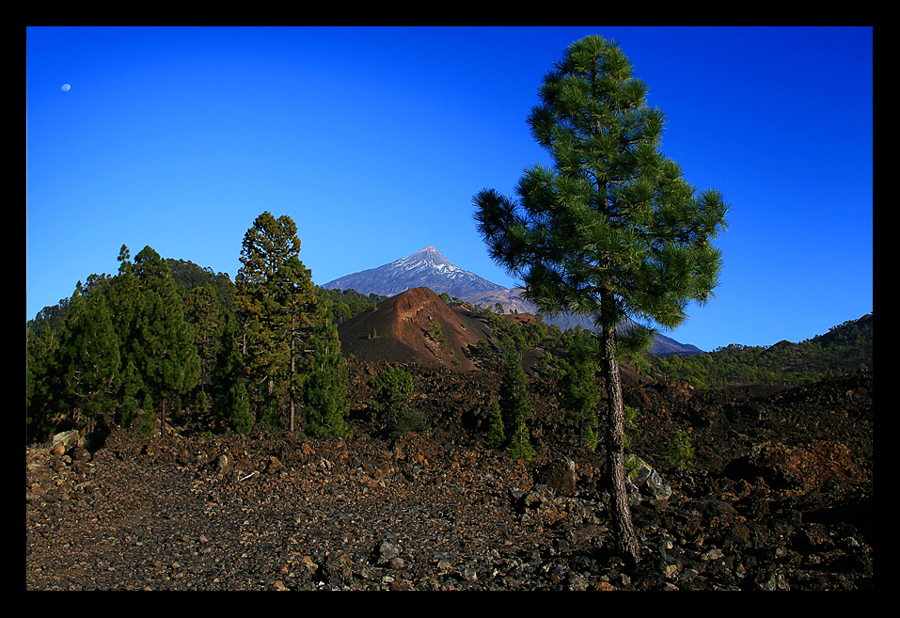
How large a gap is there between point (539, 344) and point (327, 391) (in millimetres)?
60894

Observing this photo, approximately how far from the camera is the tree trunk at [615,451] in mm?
8336

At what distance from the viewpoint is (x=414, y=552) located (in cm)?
976

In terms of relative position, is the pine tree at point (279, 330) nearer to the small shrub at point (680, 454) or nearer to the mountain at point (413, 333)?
the small shrub at point (680, 454)

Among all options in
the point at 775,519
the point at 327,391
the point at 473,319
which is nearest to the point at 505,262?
the point at 775,519

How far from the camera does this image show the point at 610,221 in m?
8.41

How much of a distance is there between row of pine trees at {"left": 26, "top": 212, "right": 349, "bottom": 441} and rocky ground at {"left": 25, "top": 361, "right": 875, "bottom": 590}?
1134 mm

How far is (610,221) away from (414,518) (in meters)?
8.11

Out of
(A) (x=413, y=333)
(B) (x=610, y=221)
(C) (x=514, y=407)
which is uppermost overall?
(B) (x=610, y=221)

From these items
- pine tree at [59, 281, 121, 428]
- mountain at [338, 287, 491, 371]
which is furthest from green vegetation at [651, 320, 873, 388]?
pine tree at [59, 281, 121, 428]

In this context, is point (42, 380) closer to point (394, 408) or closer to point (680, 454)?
point (394, 408)

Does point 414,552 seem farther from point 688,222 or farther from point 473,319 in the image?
point 473,319

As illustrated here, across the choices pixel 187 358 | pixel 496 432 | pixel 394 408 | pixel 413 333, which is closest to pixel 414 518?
pixel 496 432

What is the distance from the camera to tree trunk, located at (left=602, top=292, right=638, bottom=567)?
834 cm

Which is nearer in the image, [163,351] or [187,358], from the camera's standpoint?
[163,351]
